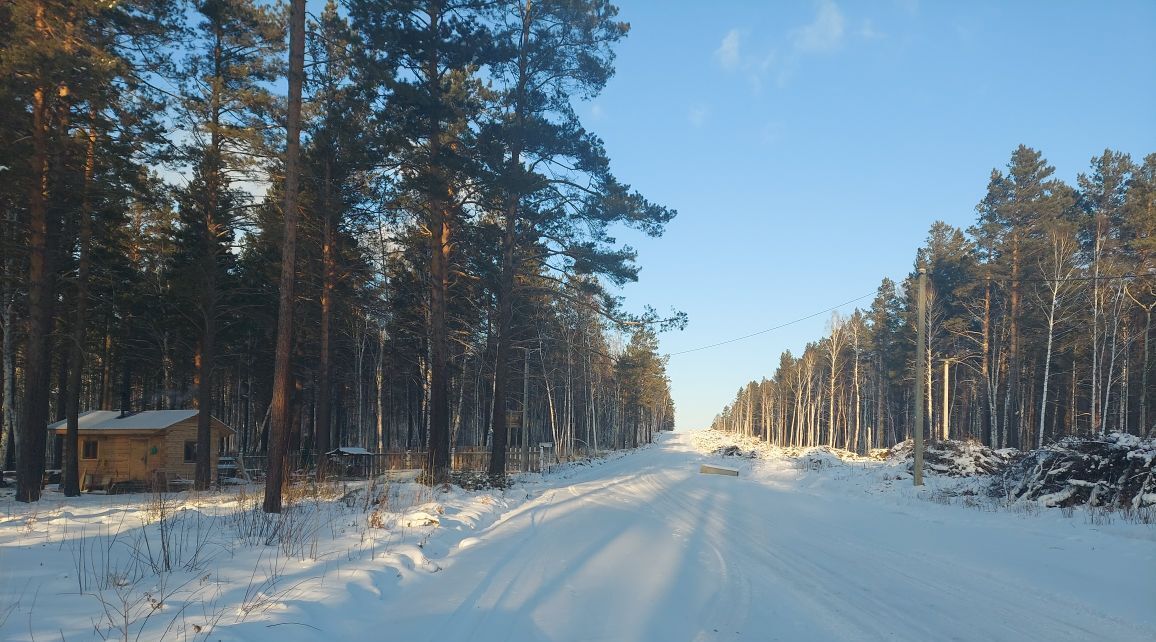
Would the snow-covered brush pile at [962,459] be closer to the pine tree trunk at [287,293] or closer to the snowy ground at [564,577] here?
the snowy ground at [564,577]

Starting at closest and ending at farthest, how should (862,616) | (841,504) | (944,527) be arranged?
1. (862,616)
2. (944,527)
3. (841,504)

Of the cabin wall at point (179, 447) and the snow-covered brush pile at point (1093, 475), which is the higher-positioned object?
the snow-covered brush pile at point (1093, 475)

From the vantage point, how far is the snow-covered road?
5707 mm

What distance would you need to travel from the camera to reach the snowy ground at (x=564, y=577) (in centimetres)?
544

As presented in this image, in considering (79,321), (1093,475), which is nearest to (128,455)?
(79,321)

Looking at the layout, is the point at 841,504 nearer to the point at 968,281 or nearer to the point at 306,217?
the point at 306,217

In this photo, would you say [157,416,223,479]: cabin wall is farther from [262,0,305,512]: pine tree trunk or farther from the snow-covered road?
the snow-covered road

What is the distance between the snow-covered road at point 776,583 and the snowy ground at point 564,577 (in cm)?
4

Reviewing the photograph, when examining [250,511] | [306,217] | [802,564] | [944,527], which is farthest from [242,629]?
[306,217]

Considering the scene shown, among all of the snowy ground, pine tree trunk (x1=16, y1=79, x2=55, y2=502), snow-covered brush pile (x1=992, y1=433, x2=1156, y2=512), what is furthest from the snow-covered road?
pine tree trunk (x1=16, y1=79, x2=55, y2=502)

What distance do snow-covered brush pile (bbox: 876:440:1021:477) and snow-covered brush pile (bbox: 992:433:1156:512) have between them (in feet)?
21.8

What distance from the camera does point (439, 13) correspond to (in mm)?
17812

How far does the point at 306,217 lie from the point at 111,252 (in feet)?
30.1

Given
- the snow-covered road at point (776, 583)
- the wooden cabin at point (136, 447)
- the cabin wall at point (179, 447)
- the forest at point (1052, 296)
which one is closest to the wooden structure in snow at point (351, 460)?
the wooden cabin at point (136, 447)
